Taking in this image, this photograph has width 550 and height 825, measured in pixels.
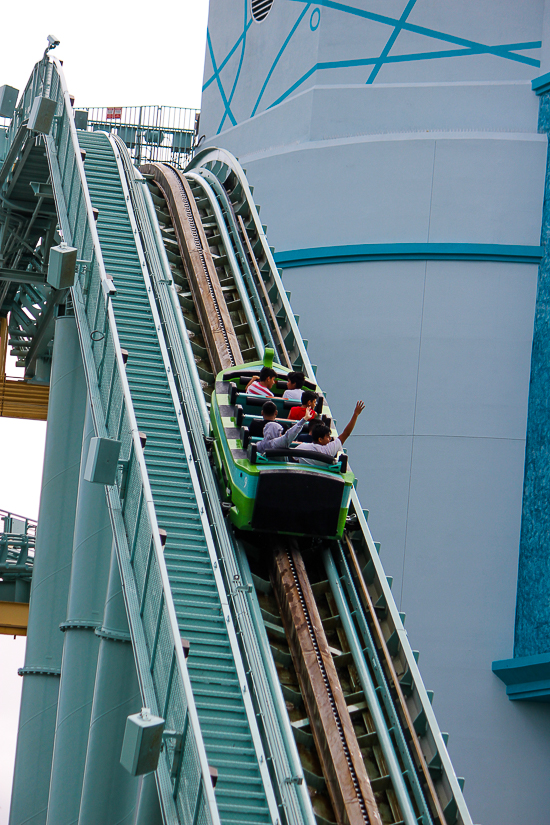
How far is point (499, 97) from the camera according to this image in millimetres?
18000

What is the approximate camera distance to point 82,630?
49.4ft

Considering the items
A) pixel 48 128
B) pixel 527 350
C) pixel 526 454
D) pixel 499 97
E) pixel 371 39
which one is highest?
pixel 371 39

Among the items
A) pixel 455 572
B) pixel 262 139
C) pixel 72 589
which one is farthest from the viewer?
pixel 262 139

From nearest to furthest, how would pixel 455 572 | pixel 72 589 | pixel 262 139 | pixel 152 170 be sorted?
1. pixel 72 589
2. pixel 455 572
3. pixel 152 170
4. pixel 262 139

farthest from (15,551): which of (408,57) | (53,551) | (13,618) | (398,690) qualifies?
(398,690)

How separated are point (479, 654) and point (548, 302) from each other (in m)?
5.46

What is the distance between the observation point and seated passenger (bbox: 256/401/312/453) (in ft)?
34.1

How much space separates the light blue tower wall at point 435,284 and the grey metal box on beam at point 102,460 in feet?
22.5

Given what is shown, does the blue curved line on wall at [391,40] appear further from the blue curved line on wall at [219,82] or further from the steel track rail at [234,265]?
the steel track rail at [234,265]

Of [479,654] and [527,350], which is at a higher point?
[527,350]

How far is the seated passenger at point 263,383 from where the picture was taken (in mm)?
11789

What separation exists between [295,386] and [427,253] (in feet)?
Result: 19.6

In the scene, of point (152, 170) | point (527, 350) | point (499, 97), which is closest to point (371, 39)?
point (499, 97)

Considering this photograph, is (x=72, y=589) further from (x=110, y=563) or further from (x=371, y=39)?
(x=371, y=39)
